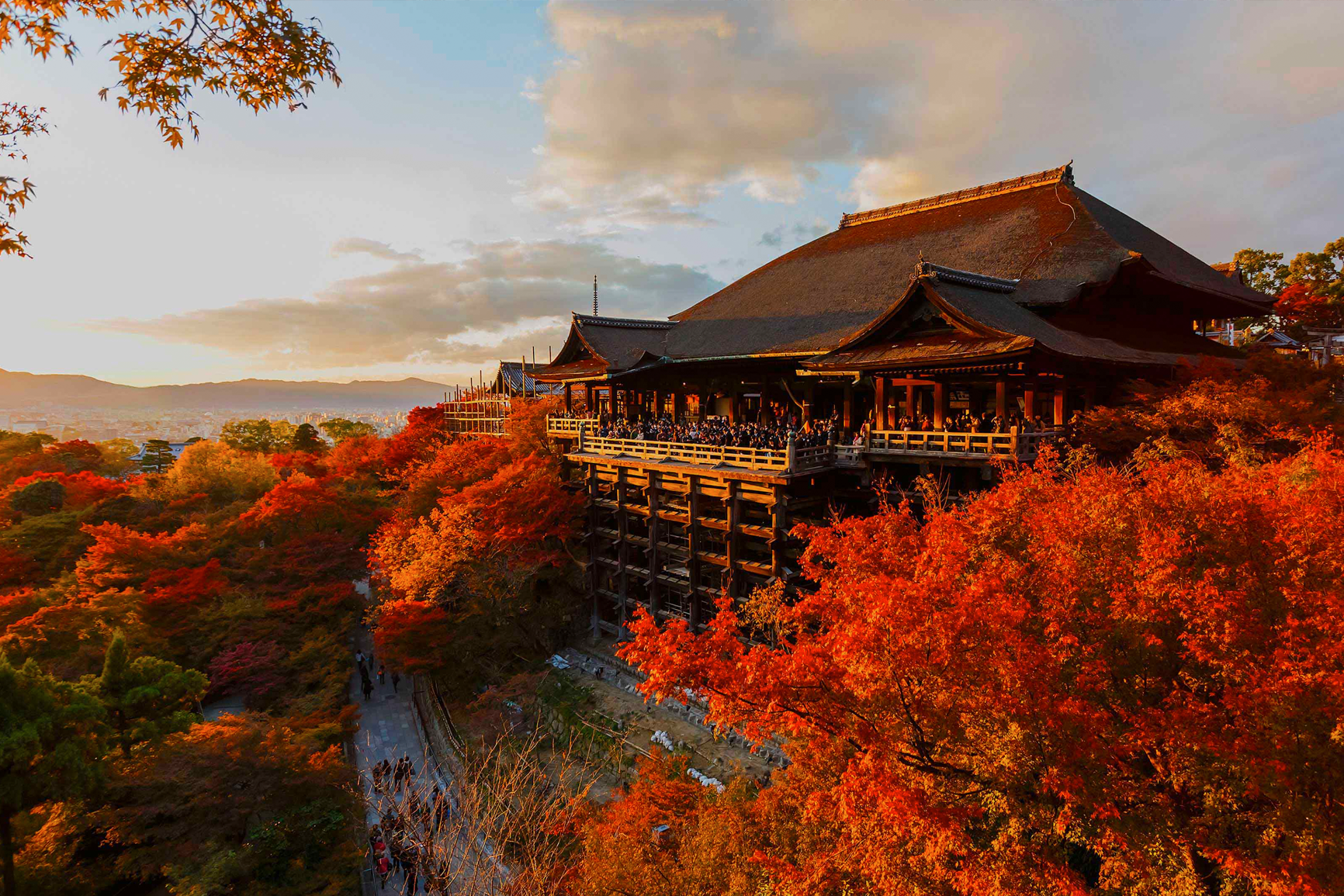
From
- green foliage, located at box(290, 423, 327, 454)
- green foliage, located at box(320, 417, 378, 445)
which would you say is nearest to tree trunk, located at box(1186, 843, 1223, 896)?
green foliage, located at box(290, 423, 327, 454)

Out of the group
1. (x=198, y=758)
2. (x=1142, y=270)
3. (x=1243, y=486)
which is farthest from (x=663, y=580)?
(x=1142, y=270)

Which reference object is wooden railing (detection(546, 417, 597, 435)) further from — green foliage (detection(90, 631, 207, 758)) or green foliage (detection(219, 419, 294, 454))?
green foliage (detection(219, 419, 294, 454))

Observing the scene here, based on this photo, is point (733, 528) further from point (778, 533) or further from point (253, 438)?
point (253, 438)

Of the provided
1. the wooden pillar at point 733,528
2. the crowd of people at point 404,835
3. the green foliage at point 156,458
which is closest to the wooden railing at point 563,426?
the wooden pillar at point 733,528

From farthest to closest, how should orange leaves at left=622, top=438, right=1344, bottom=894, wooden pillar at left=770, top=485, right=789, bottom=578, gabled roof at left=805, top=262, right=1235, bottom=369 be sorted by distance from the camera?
wooden pillar at left=770, top=485, right=789, bottom=578, gabled roof at left=805, top=262, right=1235, bottom=369, orange leaves at left=622, top=438, right=1344, bottom=894

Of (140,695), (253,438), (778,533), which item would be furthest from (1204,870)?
(253,438)
